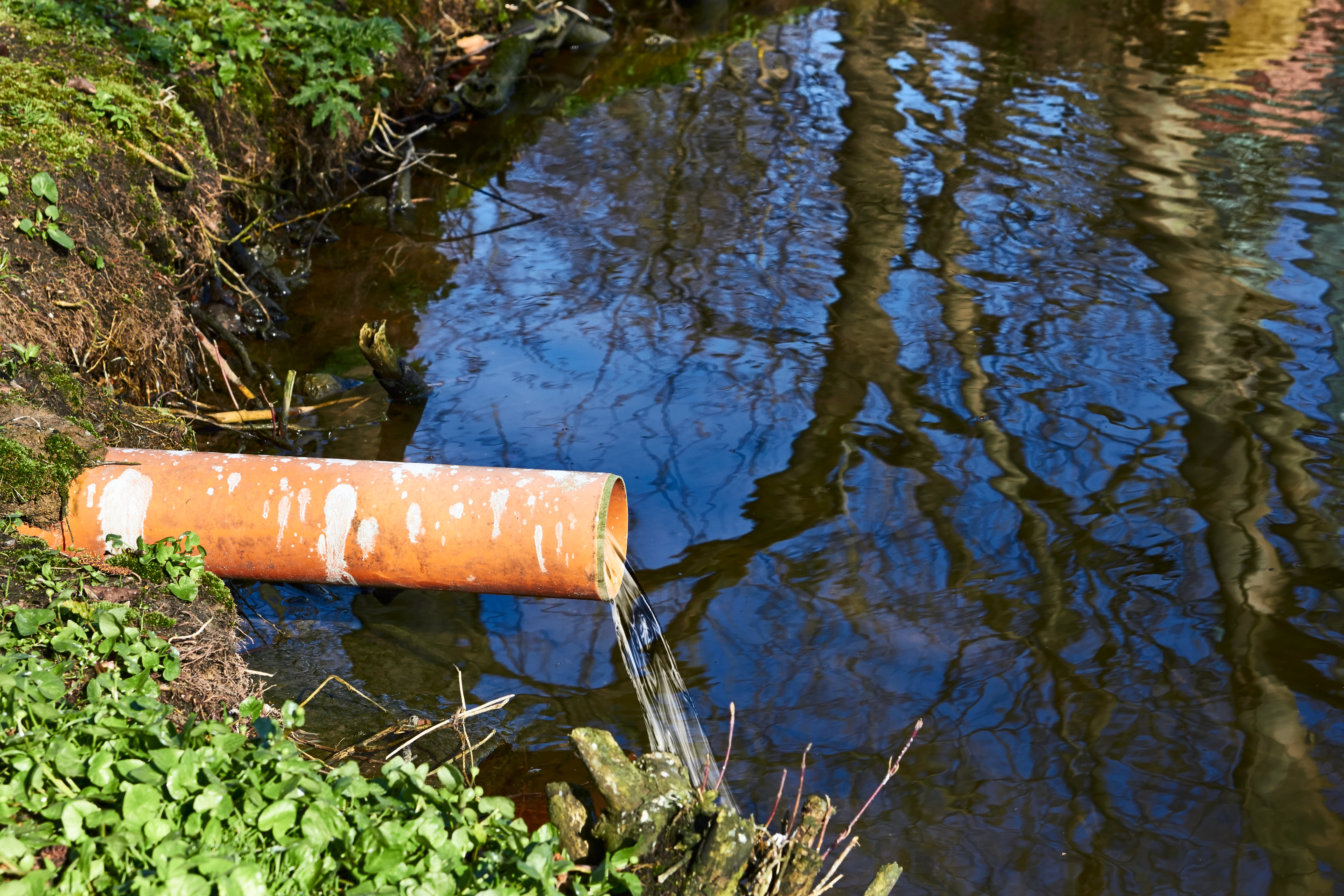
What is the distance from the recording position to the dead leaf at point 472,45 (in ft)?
36.7

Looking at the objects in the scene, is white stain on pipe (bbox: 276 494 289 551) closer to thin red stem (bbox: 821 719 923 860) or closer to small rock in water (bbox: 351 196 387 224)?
thin red stem (bbox: 821 719 923 860)

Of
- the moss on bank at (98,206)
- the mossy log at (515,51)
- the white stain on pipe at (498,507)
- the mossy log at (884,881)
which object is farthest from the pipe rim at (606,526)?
the mossy log at (515,51)

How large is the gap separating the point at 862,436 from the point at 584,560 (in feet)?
8.53

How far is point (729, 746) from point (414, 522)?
4.38 feet

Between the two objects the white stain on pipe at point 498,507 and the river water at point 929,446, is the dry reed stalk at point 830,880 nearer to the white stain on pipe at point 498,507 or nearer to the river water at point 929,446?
the river water at point 929,446

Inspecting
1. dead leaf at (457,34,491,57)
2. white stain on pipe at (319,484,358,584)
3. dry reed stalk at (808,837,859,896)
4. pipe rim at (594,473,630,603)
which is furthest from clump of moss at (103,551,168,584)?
dead leaf at (457,34,491,57)

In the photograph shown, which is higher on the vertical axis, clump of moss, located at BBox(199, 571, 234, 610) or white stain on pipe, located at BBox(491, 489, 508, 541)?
white stain on pipe, located at BBox(491, 489, 508, 541)

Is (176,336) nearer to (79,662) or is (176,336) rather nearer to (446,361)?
(446,361)

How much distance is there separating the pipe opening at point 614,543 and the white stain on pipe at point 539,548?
0.64 feet

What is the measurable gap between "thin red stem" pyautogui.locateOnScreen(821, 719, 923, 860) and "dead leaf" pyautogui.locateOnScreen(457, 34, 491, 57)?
9592 millimetres

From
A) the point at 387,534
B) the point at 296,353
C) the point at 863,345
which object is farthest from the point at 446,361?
the point at 387,534

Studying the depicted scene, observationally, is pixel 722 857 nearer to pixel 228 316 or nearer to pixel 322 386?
pixel 322 386

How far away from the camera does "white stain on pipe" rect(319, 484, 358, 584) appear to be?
362 cm

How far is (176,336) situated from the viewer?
18.7 ft
